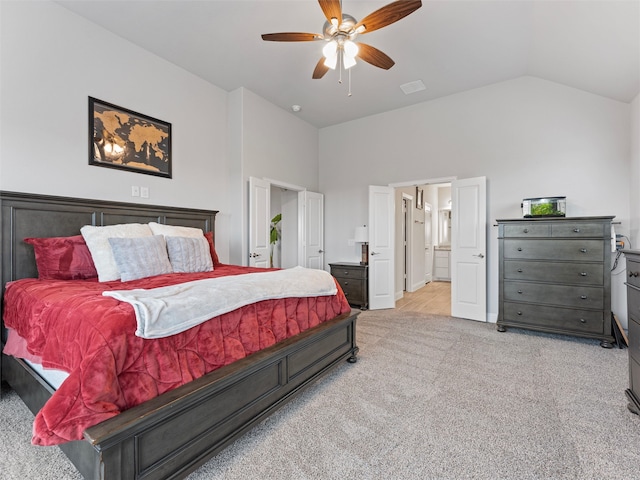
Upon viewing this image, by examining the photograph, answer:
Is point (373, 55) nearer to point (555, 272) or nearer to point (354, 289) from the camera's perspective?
point (555, 272)

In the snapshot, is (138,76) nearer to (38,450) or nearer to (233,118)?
(233,118)

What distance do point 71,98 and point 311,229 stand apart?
3.52 meters

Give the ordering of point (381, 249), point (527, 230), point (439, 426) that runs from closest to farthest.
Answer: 1. point (439, 426)
2. point (527, 230)
3. point (381, 249)

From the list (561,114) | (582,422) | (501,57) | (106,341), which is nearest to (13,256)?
(106,341)

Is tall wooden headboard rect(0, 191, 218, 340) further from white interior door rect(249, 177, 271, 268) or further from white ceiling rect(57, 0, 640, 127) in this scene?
white ceiling rect(57, 0, 640, 127)

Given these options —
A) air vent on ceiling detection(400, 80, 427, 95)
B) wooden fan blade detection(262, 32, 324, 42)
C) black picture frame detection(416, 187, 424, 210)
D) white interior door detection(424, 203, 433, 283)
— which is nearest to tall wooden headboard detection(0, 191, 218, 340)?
wooden fan blade detection(262, 32, 324, 42)

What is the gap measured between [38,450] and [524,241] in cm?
439

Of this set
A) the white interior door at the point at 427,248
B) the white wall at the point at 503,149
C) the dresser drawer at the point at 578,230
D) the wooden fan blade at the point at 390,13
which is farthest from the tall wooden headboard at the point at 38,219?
the white interior door at the point at 427,248

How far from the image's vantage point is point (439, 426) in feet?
5.91

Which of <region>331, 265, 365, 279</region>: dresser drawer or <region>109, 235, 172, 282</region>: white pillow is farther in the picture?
<region>331, 265, 365, 279</region>: dresser drawer

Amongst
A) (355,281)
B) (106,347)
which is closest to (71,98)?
(106,347)

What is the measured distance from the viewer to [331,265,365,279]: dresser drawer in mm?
4820

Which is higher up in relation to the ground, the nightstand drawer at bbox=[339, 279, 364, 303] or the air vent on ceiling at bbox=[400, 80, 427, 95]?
the air vent on ceiling at bbox=[400, 80, 427, 95]

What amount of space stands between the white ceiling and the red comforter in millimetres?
2548
